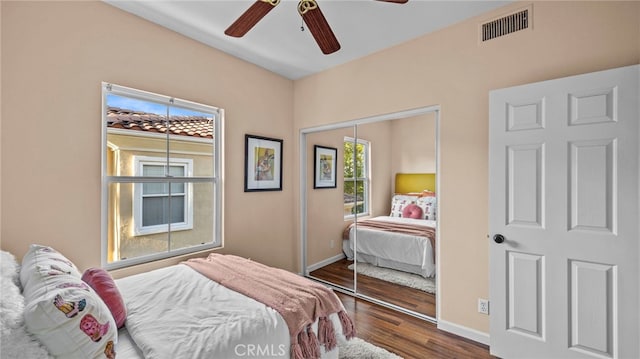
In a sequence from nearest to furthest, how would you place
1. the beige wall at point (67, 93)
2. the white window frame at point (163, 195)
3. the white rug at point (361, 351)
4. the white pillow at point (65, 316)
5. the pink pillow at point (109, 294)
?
the white pillow at point (65, 316) < the pink pillow at point (109, 294) < the beige wall at point (67, 93) < the white rug at point (361, 351) < the white window frame at point (163, 195)

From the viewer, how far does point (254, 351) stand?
1.44 metres

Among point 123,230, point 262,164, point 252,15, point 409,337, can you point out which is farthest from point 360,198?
point 123,230

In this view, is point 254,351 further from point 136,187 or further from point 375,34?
point 375,34

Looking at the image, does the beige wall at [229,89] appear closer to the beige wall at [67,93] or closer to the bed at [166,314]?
the beige wall at [67,93]

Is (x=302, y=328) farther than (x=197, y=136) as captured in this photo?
No

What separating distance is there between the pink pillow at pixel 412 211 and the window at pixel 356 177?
0.47m

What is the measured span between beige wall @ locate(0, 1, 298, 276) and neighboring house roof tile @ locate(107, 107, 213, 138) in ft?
0.50

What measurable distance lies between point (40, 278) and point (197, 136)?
5.99ft

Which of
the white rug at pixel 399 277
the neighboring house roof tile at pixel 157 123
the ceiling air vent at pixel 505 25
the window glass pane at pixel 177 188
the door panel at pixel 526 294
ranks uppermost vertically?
the ceiling air vent at pixel 505 25

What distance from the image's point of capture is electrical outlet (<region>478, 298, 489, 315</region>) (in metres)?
2.27

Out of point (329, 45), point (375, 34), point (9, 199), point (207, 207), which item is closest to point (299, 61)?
point (375, 34)

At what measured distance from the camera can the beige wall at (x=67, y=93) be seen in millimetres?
1837

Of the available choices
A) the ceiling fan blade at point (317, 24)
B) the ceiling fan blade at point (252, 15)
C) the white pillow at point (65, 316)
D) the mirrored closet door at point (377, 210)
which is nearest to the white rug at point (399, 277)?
the mirrored closet door at point (377, 210)

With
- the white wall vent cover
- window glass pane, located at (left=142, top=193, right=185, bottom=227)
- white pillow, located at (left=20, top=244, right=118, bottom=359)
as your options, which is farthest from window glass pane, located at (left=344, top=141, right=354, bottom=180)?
white pillow, located at (left=20, top=244, right=118, bottom=359)
